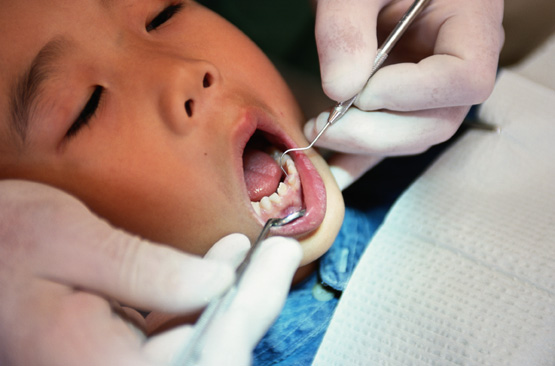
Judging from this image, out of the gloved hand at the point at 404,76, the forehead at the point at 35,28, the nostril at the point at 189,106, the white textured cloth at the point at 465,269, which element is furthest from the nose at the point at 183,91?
the white textured cloth at the point at 465,269

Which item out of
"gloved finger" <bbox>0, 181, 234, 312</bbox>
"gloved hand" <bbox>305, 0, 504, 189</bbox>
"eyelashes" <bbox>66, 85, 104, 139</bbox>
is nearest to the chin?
"gloved hand" <bbox>305, 0, 504, 189</bbox>

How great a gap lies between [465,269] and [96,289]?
67 centimetres

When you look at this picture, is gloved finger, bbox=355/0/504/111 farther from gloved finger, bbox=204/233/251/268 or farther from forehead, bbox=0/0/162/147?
forehead, bbox=0/0/162/147

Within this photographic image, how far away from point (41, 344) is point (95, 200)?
200 mm

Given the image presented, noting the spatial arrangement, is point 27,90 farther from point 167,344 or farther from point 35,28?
point 167,344

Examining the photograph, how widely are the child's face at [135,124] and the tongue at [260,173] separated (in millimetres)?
52

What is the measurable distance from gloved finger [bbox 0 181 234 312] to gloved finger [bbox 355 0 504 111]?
1.48 ft

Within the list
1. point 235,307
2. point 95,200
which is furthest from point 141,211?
point 235,307

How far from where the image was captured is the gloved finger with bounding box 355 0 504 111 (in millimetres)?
783

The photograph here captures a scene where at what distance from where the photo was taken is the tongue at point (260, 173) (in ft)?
2.71

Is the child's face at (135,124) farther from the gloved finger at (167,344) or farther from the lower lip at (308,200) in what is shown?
the gloved finger at (167,344)

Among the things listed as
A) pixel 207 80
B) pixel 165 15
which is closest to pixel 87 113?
pixel 207 80

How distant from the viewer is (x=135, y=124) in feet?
2.18

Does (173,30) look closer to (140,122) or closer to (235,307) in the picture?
(140,122)
